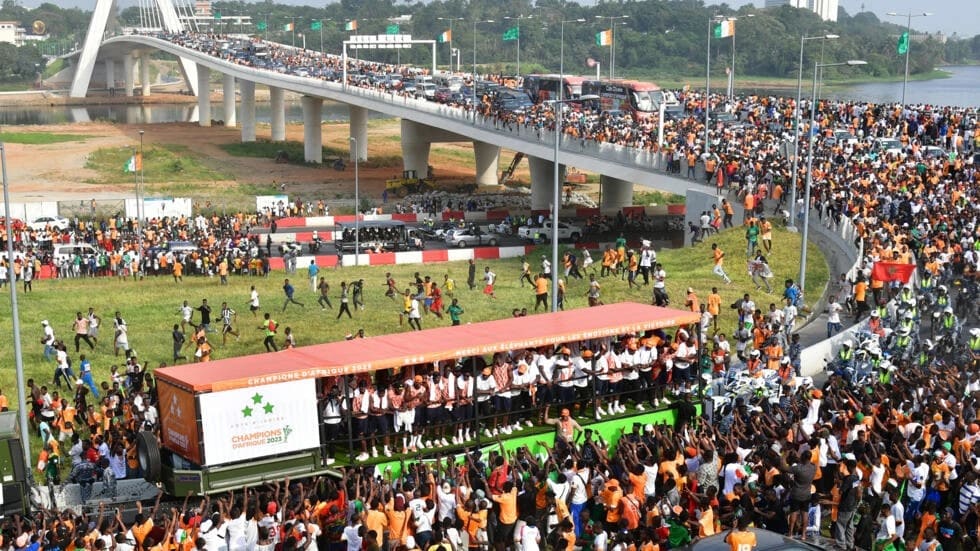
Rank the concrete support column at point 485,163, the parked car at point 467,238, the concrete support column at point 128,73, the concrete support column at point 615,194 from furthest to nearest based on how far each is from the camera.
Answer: the concrete support column at point 128,73 → the concrete support column at point 485,163 → the concrete support column at point 615,194 → the parked car at point 467,238

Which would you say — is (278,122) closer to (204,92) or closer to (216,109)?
(204,92)

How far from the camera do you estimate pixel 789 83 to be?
5507 inches

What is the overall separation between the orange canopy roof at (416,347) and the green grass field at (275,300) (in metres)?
10.7

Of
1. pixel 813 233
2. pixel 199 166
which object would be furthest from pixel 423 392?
pixel 199 166

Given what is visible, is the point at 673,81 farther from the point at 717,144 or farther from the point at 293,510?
the point at 293,510

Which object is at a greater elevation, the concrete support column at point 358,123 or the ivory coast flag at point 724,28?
the ivory coast flag at point 724,28

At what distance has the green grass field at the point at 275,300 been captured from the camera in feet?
106

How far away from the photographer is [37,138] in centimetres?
11425

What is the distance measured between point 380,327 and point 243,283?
34.2ft

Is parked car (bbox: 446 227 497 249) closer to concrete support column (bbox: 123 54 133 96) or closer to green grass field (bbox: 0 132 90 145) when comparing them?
green grass field (bbox: 0 132 90 145)

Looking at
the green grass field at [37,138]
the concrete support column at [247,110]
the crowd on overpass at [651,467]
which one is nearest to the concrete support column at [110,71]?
the green grass field at [37,138]

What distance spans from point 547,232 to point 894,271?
27.6m

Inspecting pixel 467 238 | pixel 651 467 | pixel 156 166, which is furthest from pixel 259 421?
pixel 156 166

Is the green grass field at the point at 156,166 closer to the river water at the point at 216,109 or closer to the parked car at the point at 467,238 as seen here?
the parked car at the point at 467,238
